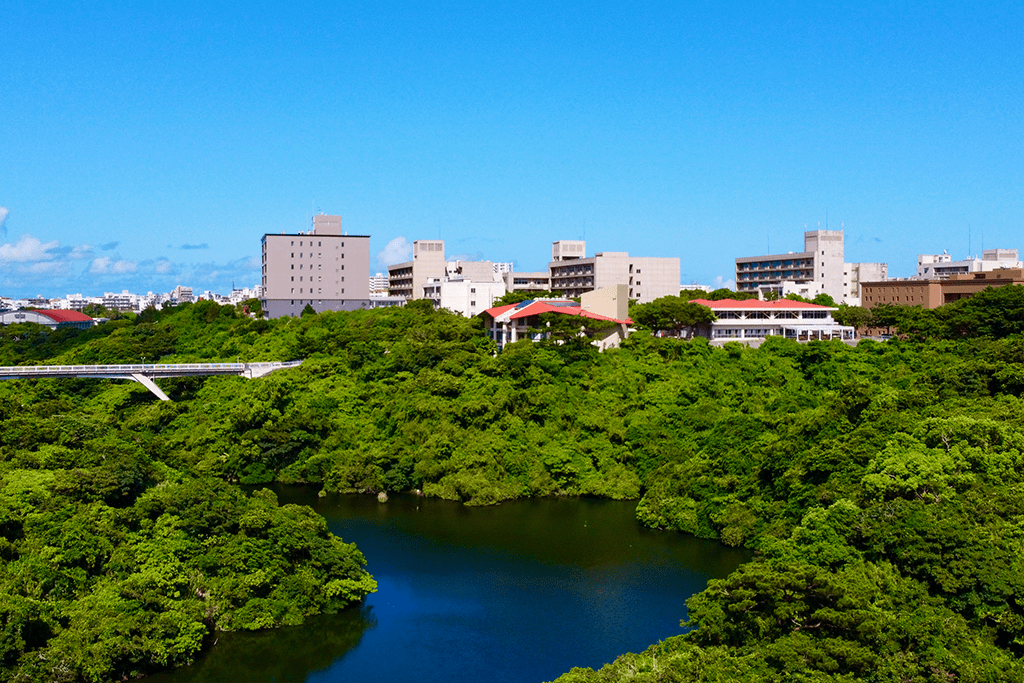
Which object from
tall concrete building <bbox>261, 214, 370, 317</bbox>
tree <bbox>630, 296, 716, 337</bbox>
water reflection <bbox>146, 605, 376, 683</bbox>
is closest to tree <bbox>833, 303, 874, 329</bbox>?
tree <bbox>630, 296, 716, 337</bbox>

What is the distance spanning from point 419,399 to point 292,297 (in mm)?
28640

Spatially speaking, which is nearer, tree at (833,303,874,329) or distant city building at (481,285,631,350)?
distant city building at (481,285,631,350)

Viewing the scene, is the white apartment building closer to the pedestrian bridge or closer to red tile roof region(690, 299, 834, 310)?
red tile roof region(690, 299, 834, 310)

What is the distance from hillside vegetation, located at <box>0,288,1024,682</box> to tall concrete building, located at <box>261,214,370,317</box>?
14686 millimetres

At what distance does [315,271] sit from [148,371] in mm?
24092

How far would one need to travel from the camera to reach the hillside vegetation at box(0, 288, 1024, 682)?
15.1 meters

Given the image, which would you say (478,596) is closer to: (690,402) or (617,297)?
(690,402)

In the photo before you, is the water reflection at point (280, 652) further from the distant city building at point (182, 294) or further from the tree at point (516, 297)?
the distant city building at point (182, 294)

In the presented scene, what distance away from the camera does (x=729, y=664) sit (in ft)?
46.7

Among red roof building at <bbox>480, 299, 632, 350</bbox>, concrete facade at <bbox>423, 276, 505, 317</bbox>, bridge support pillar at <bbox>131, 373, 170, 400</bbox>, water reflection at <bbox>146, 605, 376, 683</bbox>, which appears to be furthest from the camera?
concrete facade at <bbox>423, 276, 505, 317</bbox>

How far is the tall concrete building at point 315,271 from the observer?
194 ft

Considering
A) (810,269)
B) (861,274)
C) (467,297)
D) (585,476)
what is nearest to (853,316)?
(810,269)

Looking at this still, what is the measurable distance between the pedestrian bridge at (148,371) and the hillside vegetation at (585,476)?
66cm

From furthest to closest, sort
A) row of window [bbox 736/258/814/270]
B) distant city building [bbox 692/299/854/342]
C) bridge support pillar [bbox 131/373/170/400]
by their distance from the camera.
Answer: row of window [bbox 736/258/814/270] → distant city building [bbox 692/299/854/342] → bridge support pillar [bbox 131/373/170/400]
